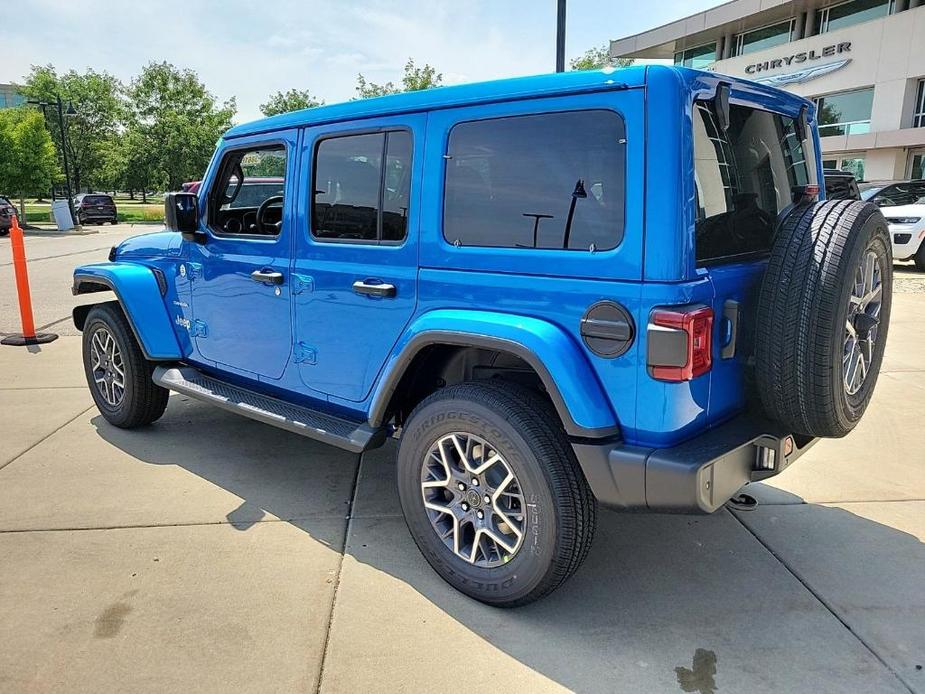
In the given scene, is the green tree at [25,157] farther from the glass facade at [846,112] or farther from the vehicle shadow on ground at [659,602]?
the vehicle shadow on ground at [659,602]

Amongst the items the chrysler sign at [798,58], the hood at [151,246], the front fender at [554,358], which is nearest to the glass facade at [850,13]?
the chrysler sign at [798,58]

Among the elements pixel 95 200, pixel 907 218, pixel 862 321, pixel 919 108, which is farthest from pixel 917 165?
pixel 95 200

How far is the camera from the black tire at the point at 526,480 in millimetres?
2535

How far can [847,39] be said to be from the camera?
26203 mm

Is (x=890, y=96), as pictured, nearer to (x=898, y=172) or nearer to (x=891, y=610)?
(x=898, y=172)

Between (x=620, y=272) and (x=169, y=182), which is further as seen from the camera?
(x=169, y=182)

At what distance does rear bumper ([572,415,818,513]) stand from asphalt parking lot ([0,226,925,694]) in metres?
0.60

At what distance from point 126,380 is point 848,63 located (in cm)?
2921

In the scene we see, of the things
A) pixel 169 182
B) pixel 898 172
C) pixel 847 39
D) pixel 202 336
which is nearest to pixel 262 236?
pixel 202 336

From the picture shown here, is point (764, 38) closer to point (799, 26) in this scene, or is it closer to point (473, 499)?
point (799, 26)

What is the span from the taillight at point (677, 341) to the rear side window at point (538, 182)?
322 mm

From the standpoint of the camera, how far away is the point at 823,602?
9.37ft

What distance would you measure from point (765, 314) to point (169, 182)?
43162mm

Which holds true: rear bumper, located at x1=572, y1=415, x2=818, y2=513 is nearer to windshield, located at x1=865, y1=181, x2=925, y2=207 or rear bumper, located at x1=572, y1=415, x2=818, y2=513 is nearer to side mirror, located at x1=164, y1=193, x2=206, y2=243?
side mirror, located at x1=164, y1=193, x2=206, y2=243
